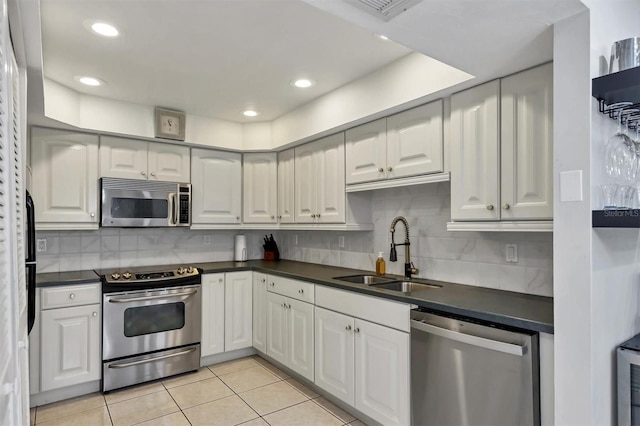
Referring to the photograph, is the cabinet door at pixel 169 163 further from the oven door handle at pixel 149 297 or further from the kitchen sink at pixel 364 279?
the kitchen sink at pixel 364 279

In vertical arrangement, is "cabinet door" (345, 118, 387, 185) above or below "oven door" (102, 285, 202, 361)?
above

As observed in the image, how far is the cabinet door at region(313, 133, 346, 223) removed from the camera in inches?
126

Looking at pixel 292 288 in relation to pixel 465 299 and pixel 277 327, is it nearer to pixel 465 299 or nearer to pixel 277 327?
pixel 277 327

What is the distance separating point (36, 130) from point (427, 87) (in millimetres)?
2966

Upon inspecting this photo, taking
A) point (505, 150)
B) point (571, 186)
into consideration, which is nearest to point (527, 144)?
point (505, 150)

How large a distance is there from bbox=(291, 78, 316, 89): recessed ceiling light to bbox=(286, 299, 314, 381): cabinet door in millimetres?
1696

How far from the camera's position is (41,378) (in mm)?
2732

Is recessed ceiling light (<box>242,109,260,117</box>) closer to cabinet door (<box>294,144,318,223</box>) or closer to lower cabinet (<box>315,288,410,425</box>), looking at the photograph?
cabinet door (<box>294,144,318,223</box>)

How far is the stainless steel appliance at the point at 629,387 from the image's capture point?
1487 millimetres

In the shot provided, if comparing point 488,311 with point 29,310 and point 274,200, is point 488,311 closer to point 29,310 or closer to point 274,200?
point 29,310

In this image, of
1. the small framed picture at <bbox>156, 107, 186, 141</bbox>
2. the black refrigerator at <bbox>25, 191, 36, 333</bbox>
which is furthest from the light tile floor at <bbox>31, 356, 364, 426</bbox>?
the small framed picture at <bbox>156, 107, 186, 141</bbox>

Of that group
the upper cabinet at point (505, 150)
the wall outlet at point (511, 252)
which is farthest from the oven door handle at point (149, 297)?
the wall outlet at point (511, 252)

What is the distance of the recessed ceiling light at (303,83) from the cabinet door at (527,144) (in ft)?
4.60

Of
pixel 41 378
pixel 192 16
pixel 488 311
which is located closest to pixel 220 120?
pixel 192 16
